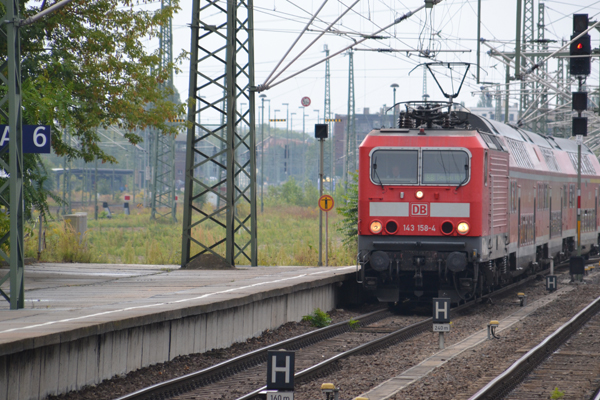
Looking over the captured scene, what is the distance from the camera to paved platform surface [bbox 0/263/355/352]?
374 inches

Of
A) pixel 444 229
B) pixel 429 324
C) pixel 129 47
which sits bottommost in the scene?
pixel 429 324

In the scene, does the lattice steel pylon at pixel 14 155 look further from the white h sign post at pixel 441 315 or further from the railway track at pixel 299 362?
the white h sign post at pixel 441 315

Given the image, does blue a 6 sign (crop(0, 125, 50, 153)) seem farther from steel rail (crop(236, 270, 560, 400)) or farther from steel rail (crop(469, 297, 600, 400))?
steel rail (crop(469, 297, 600, 400))

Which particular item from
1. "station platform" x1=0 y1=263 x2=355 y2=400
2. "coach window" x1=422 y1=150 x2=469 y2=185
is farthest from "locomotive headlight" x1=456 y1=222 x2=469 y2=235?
"station platform" x1=0 y1=263 x2=355 y2=400

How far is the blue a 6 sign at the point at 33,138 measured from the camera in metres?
11.3

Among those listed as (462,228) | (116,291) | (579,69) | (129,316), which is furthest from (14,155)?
(579,69)

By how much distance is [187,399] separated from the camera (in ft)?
28.7

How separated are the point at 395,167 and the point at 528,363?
569cm

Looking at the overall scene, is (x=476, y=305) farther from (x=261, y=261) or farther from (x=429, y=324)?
(x=261, y=261)

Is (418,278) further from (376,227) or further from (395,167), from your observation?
(395,167)

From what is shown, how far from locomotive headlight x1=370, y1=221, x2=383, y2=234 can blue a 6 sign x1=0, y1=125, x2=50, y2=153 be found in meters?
6.42

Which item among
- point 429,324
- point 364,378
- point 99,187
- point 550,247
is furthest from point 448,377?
point 99,187

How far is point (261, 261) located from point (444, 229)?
9649 millimetres

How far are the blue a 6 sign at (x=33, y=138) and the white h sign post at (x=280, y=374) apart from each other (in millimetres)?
5383
